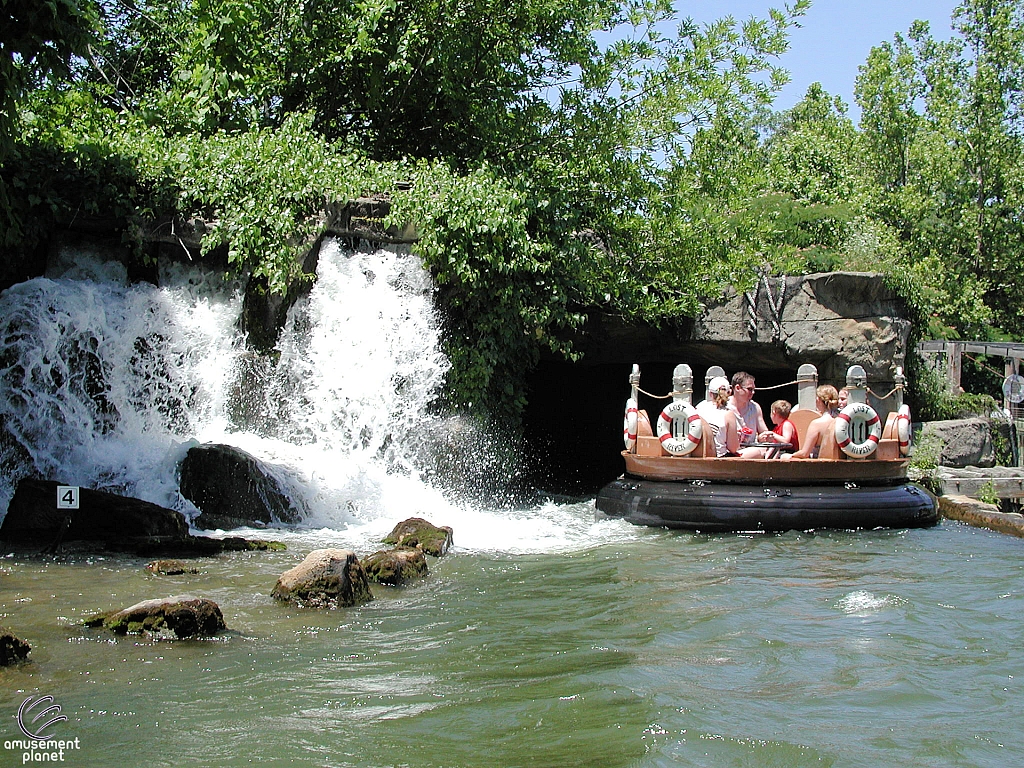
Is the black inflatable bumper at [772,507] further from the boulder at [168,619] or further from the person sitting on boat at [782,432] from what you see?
the boulder at [168,619]

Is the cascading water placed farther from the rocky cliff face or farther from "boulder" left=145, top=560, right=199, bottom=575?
the rocky cliff face

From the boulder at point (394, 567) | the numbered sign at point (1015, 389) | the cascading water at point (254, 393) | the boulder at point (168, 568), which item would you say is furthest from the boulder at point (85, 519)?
the numbered sign at point (1015, 389)

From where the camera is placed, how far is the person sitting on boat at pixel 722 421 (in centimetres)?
1159

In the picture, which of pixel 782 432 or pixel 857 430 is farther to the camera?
pixel 782 432

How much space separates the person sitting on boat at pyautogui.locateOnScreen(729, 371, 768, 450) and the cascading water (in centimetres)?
206

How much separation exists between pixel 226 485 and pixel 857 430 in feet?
22.1

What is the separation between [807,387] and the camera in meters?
12.5

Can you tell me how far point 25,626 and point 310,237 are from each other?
24.3 ft

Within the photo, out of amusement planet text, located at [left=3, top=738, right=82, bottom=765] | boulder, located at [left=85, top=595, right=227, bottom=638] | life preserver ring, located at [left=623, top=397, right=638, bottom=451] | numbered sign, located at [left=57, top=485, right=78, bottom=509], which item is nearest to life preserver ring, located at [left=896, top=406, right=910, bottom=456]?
life preserver ring, located at [left=623, top=397, right=638, bottom=451]

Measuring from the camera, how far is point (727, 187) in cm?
1585

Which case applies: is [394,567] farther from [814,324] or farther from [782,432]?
[814,324]

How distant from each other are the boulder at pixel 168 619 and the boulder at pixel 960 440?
41.1ft

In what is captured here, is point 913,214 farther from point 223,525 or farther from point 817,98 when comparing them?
point 223,525

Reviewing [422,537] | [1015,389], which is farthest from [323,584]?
[1015,389]
